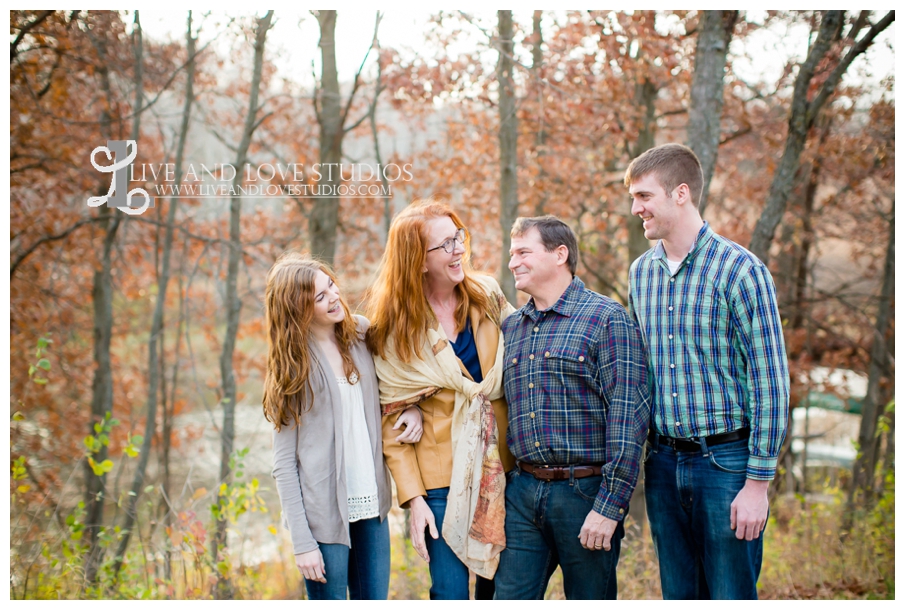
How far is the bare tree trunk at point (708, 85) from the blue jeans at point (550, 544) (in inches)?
94.5

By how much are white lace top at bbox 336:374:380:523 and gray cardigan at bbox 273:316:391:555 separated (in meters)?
0.05

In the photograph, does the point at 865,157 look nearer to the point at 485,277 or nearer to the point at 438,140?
the point at 438,140

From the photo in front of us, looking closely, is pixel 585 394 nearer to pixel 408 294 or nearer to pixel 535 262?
pixel 535 262

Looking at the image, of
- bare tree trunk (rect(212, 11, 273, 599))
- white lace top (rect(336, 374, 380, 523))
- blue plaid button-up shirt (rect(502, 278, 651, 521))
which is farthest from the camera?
bare tree trunk (rect(212, 11, 273, 599))

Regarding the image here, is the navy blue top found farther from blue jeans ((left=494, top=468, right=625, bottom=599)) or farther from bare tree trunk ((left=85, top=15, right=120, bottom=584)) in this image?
bare tree trunk ((left=85, top=15, right=120, bottom=584))

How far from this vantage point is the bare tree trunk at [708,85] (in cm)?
386

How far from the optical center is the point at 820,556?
174 inches

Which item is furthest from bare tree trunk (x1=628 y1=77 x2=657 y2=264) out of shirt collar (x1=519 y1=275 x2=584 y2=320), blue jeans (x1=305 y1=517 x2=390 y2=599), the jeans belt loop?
blue jeans (x1=305 y1=517 x2=390 y2=599)

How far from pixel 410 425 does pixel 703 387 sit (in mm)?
1034

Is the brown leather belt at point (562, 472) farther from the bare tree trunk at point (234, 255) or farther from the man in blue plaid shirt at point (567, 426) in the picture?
the bare tree trunk at point (234, 255)

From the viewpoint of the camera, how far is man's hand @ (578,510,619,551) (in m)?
2.21

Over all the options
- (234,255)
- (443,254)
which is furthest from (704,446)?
(234,255)

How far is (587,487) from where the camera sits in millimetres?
2311

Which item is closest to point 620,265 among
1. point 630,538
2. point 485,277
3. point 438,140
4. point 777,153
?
point 777,153
